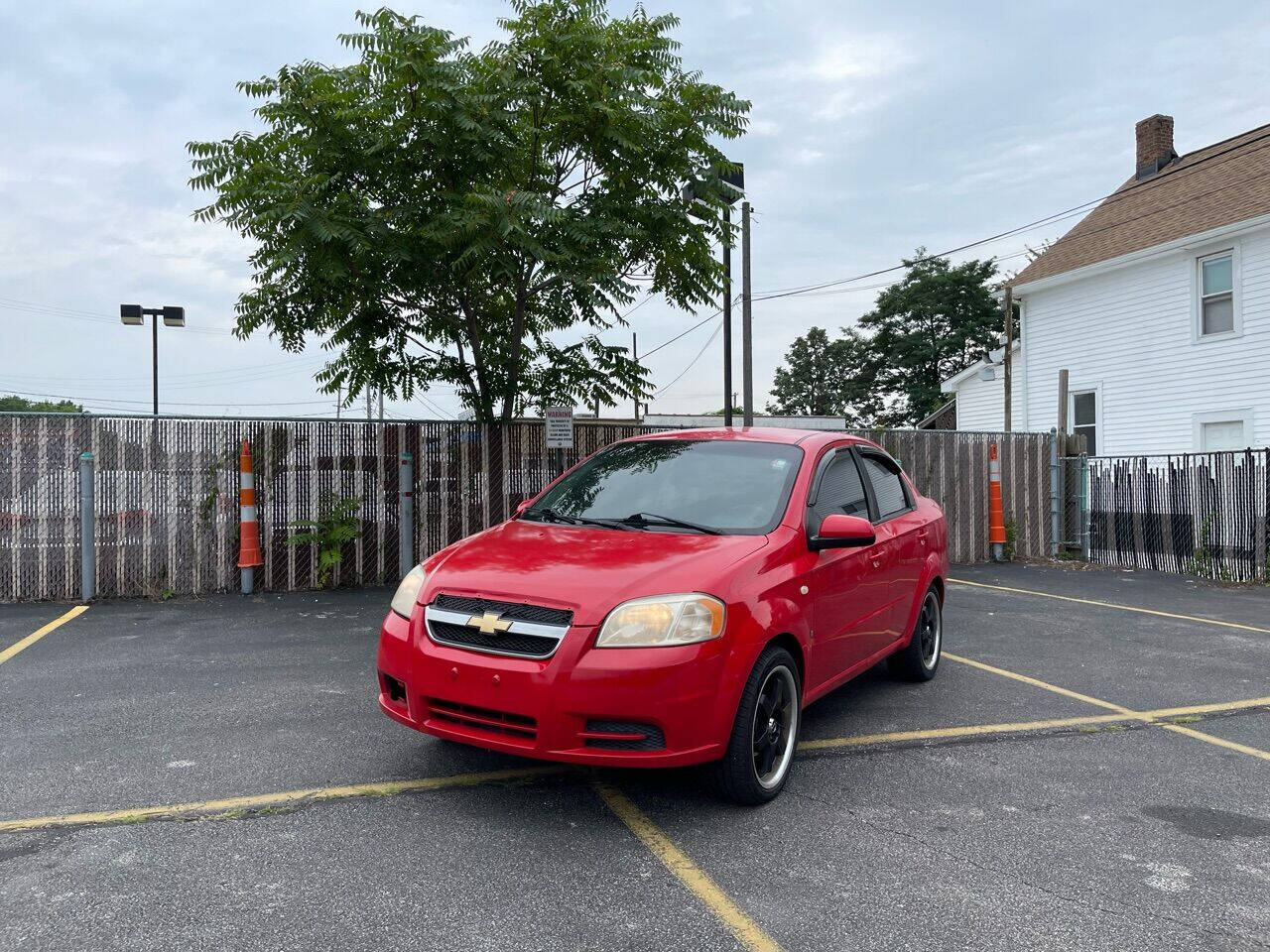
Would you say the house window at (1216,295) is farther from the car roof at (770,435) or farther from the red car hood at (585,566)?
the red car hood at (585,566)

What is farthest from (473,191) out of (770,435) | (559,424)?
(770,435)

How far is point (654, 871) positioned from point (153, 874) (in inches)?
67.4

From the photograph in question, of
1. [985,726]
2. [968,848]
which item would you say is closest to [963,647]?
[985,726]

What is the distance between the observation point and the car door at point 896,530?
5.34m

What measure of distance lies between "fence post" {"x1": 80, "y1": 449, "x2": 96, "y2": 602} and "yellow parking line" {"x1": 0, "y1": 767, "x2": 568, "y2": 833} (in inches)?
252

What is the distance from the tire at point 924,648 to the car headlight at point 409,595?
3237 mm

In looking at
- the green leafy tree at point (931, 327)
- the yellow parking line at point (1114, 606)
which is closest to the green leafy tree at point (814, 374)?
the green leafy tree at point (931, 327)

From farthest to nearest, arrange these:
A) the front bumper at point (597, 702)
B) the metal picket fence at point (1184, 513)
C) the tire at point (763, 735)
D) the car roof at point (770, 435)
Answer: the metal picket fence at point (1184, 513) → the car roof at point (770, 435) → the tire at point (763, 735) → the front bumper at point (597, 702)

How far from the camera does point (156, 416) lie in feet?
31.4

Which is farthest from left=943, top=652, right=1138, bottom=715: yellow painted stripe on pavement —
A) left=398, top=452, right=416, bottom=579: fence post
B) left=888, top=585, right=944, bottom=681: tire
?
left=398, top=452, right=416, bottom=579: fence post

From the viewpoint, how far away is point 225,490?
9.83 metres

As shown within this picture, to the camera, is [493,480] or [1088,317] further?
[1088,317]

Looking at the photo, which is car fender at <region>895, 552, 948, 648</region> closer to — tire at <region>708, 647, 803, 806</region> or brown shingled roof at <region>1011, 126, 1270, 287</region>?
tire at <region>708, 647, 803, 806</region>

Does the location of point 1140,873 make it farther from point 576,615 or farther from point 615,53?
point 615,53
